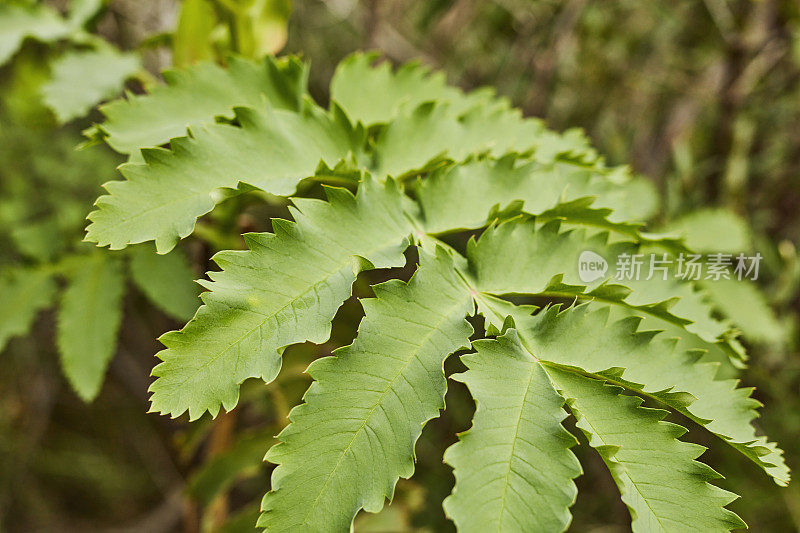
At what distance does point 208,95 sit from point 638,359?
24.2 inches

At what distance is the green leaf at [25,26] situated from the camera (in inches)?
36.7

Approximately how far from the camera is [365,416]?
0.52m

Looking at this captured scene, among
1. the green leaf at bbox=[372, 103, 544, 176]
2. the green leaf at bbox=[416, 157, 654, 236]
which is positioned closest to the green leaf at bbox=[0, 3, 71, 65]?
the green leaf at bbox=[372, 103, 544, 176]

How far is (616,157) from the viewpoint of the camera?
1550 mm

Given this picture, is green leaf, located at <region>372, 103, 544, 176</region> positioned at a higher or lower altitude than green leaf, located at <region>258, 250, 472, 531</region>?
higher

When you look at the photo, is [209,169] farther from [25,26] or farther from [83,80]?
[25,26]

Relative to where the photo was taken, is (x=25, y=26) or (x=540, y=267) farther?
(x=25, y=26)

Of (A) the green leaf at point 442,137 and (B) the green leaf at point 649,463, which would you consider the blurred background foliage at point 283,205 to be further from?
(B) the green leaf at point 649,463

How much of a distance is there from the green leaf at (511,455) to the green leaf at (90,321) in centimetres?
64

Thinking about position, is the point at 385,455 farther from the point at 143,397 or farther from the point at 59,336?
the point at 143,397

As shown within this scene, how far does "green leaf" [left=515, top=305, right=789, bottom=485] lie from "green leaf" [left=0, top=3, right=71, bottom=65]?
878mm

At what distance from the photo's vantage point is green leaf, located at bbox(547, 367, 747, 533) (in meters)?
0.51

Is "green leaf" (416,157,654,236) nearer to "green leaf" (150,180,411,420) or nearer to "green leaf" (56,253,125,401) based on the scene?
"green leaf" (150,180,411,420)

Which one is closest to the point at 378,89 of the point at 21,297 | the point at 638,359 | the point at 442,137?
the point at 442,137
